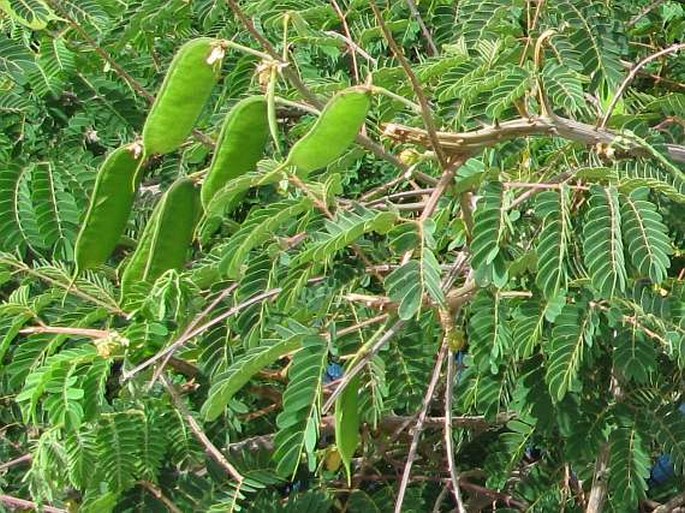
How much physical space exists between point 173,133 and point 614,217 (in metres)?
0.69

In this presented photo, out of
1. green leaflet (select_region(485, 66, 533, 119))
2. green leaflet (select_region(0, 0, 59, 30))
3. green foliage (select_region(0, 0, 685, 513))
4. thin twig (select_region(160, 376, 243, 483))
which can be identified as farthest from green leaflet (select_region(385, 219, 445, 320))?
green leaflet (select_region(0, 0, 59, 30))

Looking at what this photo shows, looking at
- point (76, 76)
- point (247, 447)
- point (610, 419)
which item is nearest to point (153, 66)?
point (76, 76)

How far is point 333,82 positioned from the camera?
8.48 ft

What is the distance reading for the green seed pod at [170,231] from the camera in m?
1.93

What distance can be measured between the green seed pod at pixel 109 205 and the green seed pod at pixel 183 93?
8cm

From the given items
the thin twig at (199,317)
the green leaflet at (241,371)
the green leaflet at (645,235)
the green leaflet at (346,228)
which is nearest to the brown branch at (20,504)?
the thin twig at (199,317)

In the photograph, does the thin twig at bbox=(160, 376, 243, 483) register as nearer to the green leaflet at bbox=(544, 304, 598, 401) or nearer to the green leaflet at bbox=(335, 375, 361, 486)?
the green leaflet at bbox=(335, 375, 361, 486)

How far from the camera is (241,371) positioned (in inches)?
79.1

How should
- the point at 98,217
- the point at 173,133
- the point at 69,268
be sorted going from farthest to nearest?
the point at 69,268, the point at 98,217, the point at 173,133

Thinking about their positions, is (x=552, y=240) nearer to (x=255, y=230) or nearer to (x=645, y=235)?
(x=645, y=235)

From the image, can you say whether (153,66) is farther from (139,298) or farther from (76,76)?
(139,298)

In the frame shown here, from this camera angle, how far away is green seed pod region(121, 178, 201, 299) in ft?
6.34

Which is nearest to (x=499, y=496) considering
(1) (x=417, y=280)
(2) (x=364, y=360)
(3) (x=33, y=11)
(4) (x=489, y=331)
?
(4) (x=489, y=331)

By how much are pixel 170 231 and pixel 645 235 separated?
2.43ft
